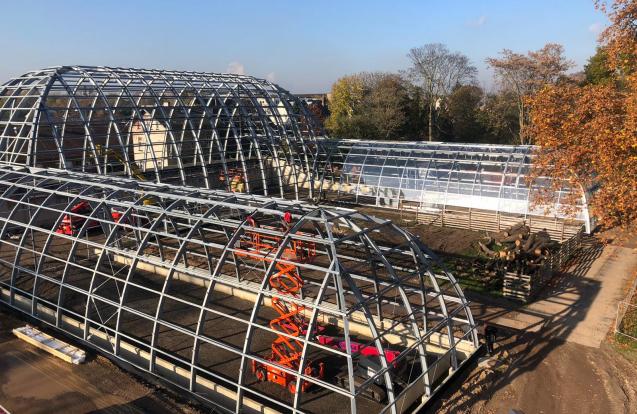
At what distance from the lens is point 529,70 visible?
48.0 meters

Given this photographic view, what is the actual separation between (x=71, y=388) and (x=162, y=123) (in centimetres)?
2106

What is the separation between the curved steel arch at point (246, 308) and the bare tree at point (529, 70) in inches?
1420

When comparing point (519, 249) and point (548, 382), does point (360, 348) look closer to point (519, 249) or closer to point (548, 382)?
point (548, 382)

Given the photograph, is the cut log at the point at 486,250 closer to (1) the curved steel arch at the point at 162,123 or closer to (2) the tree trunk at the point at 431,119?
(1) the curved steel arch at the point at 162,123

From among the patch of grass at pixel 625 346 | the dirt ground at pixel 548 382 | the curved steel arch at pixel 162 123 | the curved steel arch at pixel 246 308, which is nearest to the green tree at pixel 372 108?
the curved steel arch at pixel 162 123

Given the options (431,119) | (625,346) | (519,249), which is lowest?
(625,346)

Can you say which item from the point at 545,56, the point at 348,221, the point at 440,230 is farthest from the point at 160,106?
the point at 545,56

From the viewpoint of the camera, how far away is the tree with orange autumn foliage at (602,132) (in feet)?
43.4

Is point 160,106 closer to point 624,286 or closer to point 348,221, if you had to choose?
point 348,221

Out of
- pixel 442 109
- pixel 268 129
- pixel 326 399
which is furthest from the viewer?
pixel 442 109

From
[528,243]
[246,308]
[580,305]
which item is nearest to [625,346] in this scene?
[580,305]

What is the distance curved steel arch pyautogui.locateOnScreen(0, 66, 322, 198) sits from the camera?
81.3 feet

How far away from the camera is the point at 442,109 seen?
58.1 metres

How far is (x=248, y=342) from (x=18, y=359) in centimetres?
718
